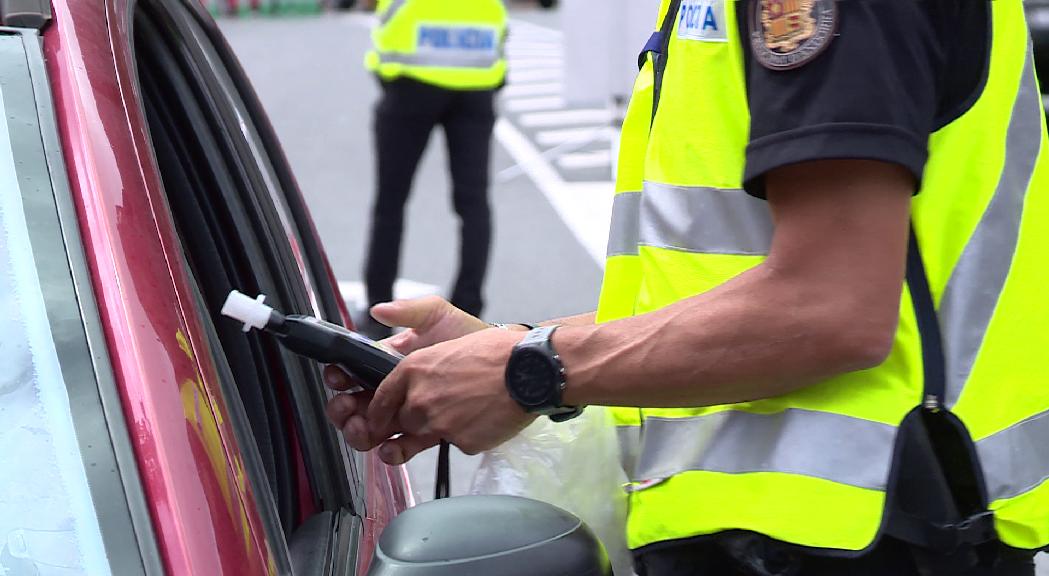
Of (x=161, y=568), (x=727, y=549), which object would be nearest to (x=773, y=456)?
(x=727, y=549)

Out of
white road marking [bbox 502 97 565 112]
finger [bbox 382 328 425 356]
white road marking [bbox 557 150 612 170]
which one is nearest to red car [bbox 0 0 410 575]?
finger [bbox 382 328 425 356]

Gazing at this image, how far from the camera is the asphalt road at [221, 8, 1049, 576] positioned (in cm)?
688

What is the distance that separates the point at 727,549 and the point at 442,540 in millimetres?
336

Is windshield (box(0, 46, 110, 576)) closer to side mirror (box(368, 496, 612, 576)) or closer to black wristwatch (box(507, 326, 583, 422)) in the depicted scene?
side mirror (box(368, 496, 612, 576))

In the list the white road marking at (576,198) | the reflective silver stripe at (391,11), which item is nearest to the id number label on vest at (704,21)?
the reflective silver stripe at (391,11)

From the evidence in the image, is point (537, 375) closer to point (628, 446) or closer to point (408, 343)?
point (628, 446)

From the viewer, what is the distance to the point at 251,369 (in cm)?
181

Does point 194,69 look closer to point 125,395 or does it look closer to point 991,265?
point 125,395

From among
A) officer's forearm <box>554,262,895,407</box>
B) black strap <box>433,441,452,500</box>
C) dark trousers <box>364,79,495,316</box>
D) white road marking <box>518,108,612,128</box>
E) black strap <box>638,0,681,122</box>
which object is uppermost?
black strap <box>638,0,681,122</box>

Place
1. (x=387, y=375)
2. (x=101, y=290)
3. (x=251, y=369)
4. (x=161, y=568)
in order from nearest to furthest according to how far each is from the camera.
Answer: (x=161, y=568)
(x=101, y=290)
(x=387, y=375)
(x=251, y=369)

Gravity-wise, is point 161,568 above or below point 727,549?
above

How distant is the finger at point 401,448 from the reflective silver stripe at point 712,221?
40cm

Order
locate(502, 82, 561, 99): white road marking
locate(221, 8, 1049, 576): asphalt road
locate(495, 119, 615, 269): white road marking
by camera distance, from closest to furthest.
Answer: locate(221, 8, 1049, 576): asphalt road < locate(495, 119, 615, 269): white road marking < locate(502, 82, 561, 99): white road marking

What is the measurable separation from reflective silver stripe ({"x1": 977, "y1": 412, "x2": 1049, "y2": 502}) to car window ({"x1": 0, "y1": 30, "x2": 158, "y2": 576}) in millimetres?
806
